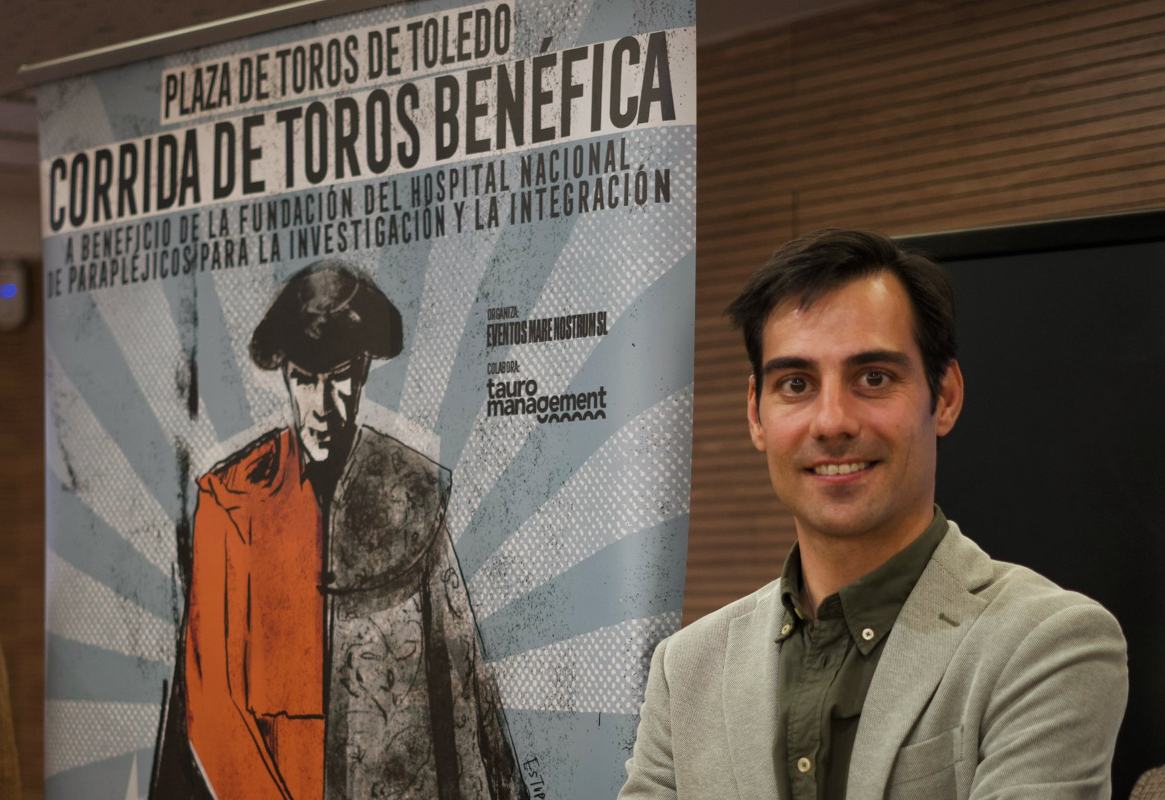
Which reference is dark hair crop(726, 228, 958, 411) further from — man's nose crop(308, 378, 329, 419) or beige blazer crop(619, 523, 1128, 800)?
man's nose crop(308, 378, 329, 419)

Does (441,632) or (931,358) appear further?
(441,632)

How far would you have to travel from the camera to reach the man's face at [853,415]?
170 cm

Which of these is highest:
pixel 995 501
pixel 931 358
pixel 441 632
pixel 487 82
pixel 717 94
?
pixel 717 94

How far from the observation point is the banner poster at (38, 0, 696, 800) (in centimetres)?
260

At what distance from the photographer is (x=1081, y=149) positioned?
11.3 feet

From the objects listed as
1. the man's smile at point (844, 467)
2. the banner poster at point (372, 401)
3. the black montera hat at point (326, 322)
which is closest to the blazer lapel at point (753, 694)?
the man's smile at point (844, 467)

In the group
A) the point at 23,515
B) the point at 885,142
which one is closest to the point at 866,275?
the point at 885,142

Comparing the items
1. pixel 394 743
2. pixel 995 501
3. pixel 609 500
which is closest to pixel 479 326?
pixel 609 500

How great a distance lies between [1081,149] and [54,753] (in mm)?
2785

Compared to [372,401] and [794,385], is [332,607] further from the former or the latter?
[794,385]

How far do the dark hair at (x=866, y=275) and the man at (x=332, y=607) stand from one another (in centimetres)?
119

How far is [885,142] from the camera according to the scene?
383cm

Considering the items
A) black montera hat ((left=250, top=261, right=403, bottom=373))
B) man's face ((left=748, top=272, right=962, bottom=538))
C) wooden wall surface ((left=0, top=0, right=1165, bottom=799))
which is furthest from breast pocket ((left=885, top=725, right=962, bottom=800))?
wooden wall surface ((left=0, top=0, right=1165, bottom=799))

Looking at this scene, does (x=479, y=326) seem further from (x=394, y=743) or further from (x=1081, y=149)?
(x=1081, y=149)
